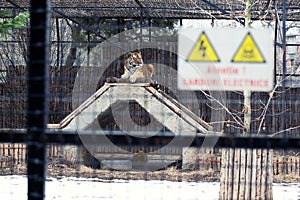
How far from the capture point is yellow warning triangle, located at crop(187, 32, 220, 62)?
2.00 m

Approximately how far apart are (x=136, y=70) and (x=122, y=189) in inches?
63.5

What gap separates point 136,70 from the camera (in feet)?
24.3

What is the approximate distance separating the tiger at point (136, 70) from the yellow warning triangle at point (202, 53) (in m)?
5.18

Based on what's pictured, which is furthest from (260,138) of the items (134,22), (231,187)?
(134,22)

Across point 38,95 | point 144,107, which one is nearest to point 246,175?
point 144,107

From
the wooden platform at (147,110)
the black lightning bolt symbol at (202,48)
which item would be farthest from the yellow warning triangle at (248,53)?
the wooden platform at (147,110)

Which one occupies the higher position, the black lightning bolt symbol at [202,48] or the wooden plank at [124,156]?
the black lightning bolt symbol at [202,48]

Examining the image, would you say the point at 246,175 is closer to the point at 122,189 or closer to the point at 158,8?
the point at 122,189

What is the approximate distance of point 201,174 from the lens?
7043mm

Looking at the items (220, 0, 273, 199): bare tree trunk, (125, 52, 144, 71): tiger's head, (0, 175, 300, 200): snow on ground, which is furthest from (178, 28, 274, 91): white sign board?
(125, 52, 144, 71): tiger's head

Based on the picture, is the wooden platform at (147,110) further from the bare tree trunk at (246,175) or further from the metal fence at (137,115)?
the bare tree trunk at (246,175)

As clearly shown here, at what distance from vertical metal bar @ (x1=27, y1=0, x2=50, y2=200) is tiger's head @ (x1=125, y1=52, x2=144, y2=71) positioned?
563 cm

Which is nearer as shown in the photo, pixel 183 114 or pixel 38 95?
→ pixel 38 95

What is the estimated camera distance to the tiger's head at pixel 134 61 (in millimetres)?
7434
